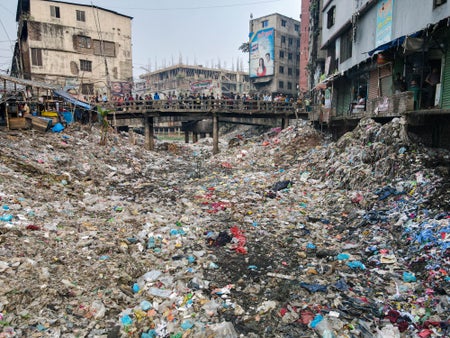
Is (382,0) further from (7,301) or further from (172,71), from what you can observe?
(172,71)

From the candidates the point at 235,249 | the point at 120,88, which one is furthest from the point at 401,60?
the point at 120,88

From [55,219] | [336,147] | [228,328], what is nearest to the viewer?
[228,328]

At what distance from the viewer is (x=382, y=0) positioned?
1283cm

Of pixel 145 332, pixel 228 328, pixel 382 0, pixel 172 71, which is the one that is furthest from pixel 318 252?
pixel 172 71

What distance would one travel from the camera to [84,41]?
28.0 metres

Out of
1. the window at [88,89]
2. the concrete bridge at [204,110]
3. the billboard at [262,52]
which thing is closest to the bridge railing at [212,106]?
the concrete bridge at [204,110]

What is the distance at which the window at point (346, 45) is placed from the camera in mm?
17047

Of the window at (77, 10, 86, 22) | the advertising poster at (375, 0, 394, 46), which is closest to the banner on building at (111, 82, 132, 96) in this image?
the window at (77, 10, 86, 22)

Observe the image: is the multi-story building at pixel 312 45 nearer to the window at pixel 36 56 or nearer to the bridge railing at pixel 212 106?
the bridge railing at pixel 212 106

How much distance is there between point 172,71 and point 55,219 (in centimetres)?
5514

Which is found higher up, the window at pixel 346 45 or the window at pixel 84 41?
the window at pixel 84 41

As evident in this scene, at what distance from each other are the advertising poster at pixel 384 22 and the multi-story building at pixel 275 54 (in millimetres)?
28778

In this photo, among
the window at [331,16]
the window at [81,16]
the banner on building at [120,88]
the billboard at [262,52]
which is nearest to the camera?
the window at [331,16]

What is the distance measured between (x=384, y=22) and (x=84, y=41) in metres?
25.0
